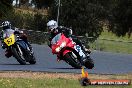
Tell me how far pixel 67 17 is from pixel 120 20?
23.1m

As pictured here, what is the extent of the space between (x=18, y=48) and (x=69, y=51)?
2222 millimetres

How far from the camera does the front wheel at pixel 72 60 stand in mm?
17188

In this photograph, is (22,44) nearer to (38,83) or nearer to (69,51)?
(69,51)

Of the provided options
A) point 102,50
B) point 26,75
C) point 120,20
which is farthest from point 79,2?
point 26,75

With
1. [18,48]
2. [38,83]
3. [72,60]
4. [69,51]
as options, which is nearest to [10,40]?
[18,48]

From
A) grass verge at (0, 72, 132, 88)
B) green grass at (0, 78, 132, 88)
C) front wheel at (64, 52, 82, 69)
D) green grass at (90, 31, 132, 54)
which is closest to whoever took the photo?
green grass at (0, 78, 132, 88)

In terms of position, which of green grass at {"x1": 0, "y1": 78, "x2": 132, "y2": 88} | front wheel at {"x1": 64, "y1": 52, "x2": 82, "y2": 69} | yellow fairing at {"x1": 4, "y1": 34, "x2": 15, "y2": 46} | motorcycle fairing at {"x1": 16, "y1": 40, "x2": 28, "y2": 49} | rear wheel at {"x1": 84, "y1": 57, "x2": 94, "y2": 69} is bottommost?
rear wheel at {"x1": 84, "y1": 57, "x2": 94, "y2": 69}

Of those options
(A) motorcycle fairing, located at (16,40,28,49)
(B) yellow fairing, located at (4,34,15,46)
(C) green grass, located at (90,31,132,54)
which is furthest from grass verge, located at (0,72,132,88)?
(C) green grass, located at (90,31,132,54)

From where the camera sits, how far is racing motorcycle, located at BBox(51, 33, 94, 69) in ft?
55.6

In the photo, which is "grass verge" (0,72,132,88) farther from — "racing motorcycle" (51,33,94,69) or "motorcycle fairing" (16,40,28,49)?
"motorcycle fairing" (16,40,28,49)

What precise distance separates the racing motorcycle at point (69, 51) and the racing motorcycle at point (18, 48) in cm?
170

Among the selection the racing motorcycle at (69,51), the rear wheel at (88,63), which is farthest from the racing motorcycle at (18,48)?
the rear wheel at (88,63)

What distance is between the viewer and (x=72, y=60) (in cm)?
1731

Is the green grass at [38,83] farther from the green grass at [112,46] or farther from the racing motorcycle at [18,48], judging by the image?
the green grass at [112,46]
